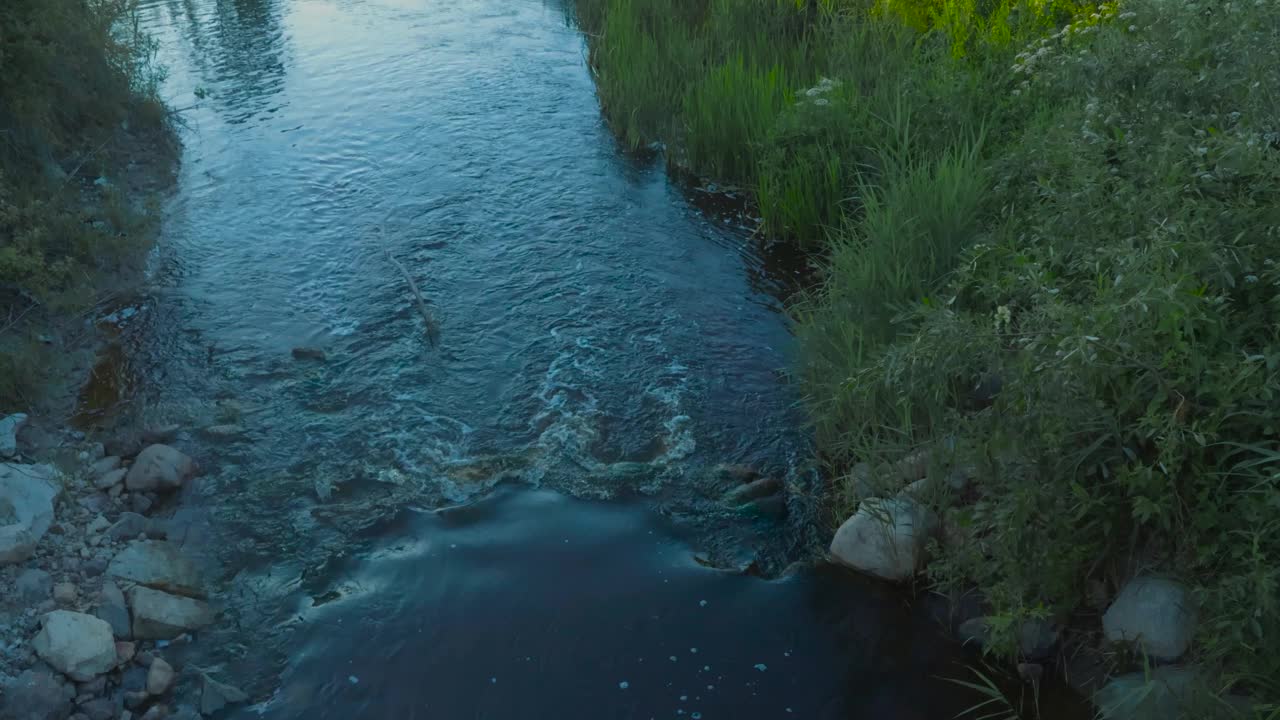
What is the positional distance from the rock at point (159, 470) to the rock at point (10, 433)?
1.96 ft

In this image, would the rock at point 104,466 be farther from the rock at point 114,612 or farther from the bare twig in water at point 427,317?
the bare twig in water at point 427,317

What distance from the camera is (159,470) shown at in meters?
4.75

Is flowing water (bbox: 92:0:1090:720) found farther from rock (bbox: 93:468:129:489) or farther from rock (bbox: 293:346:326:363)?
rock (bbox: 93:468:129:489)

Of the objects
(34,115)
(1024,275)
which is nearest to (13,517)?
(34,115)

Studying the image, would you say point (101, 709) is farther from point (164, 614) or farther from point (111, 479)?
point (111, 479)

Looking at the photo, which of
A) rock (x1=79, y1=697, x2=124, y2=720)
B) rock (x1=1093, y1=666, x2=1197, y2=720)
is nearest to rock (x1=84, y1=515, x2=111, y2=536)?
rock (x1=79, y1=697, x2=124, y2=720)

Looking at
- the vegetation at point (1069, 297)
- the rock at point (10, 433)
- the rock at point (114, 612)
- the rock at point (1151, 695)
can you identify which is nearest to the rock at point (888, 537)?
the vegetation at point (1069, 297)

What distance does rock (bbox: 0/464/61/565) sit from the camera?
4.10m

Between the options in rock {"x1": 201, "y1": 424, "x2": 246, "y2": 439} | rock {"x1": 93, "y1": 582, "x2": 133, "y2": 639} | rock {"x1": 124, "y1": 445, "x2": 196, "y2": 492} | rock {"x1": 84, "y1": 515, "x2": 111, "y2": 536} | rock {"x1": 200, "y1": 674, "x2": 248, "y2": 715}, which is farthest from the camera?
rock {"x1": 201, "y1": 424, "x2": 246, "y2": 439}

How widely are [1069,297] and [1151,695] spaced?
1.60 m

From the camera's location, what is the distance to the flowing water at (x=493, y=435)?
151 inches

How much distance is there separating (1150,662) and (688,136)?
5962mm

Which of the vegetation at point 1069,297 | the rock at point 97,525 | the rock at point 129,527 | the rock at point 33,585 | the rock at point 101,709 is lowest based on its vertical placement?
the rock at point 101,709

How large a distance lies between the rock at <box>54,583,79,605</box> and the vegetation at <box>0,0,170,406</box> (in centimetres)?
169
